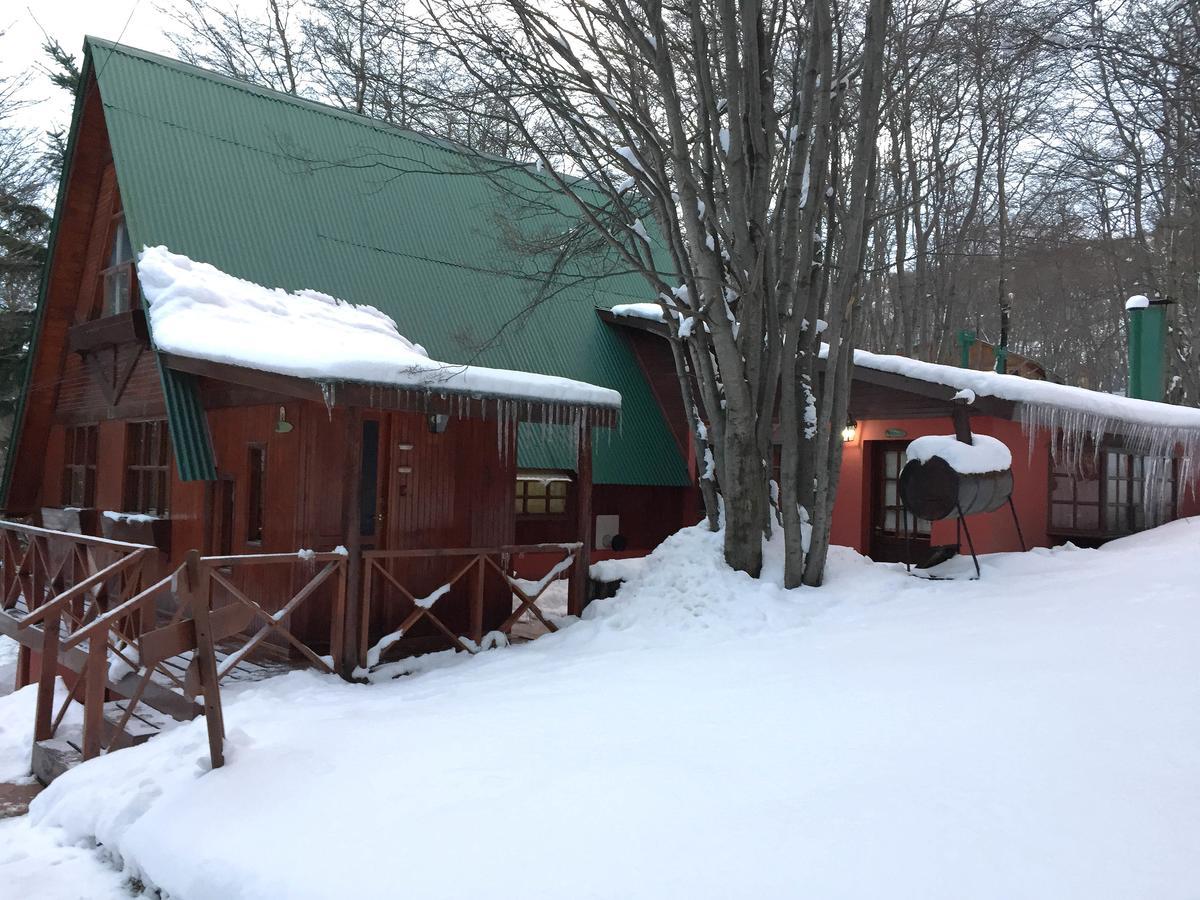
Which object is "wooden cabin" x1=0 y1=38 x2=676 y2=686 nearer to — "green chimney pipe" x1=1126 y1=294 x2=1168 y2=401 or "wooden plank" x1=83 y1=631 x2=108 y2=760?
"wooden plank" x1=83 y1=631 x2=108 y2=760

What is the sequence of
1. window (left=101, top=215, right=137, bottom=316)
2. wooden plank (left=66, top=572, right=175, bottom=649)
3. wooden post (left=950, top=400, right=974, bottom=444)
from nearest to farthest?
wooden plank (left=66, top=572, right=175, bottom=649)
wooden post (left=950, top=400, right=974, bottom=444)
window (left=101, top=215, right=137, bottom=316)

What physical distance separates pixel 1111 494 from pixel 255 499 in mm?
10783

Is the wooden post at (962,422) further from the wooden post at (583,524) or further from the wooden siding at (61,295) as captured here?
the wooden siding at (61,295)

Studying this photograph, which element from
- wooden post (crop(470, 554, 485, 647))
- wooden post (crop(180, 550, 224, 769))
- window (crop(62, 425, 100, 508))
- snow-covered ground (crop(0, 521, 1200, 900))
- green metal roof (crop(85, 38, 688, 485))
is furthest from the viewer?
window (crop(62, 425, 100, 508))

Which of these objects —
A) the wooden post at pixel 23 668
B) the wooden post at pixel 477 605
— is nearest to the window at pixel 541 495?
the wooden post at pixel 477 605

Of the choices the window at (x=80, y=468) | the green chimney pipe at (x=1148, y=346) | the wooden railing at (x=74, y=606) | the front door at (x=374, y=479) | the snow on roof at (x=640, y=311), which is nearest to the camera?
the wooden railing at (x=74, y=606)

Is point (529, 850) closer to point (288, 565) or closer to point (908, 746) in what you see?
point (908, 746)

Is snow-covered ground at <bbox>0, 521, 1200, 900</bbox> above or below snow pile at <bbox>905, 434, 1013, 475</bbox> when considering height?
below

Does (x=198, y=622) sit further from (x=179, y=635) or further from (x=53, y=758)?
(x=53, y=758)

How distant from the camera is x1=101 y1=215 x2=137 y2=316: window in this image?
10.4 meters

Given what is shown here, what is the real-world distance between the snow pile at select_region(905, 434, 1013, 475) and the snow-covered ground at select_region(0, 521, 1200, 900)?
1885mm

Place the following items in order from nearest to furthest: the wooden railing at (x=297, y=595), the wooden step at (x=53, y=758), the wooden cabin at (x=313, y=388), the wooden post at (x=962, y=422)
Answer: the wooden step at (x=53, y=758) → the wooden railing at (x=297, y=595) → the wooden cabin at (x=313, y=388) → the wooden post at (x=962, y=422)

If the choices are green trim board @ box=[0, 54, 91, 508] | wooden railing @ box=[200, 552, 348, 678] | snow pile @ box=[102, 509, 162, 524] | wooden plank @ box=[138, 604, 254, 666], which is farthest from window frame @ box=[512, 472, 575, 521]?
wooden plank @ box=[138, 604, 254, 666]

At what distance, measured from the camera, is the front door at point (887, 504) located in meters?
12.4
